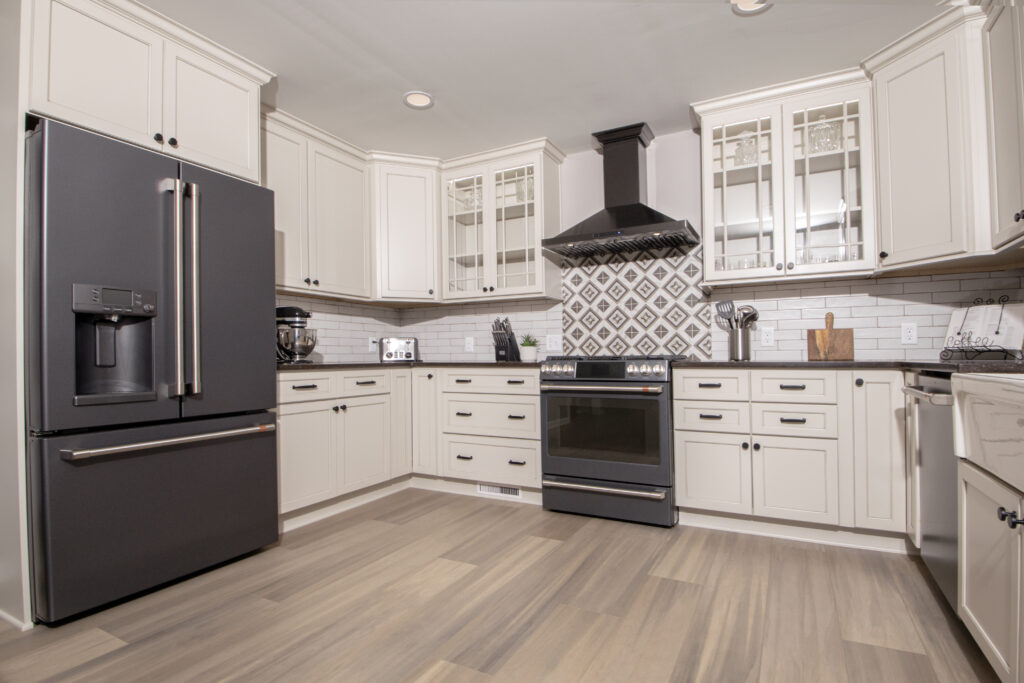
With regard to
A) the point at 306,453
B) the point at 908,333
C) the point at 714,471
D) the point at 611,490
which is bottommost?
the point at 611,490

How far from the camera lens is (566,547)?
2510 millimetres

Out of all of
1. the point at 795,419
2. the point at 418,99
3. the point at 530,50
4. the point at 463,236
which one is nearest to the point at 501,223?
the point at 463,236

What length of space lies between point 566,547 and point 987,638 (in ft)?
5.05

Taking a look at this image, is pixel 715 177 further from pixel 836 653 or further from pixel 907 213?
pixel 836 653

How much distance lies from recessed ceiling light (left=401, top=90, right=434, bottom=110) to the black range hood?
1097mm

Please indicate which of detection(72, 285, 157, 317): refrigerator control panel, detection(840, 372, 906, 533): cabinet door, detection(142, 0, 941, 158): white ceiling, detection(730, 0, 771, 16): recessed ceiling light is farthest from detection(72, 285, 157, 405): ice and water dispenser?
detection(840, 372, 906, 533): cabinet door

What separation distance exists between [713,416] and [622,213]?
4.55 ft

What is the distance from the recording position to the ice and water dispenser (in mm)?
1840

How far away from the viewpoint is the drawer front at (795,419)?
8.13ft

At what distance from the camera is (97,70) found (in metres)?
1.99

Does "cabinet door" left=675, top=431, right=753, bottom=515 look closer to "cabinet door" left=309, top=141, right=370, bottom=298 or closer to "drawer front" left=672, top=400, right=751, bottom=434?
"drawer front" left=672, top=400, right=751, bottom=434

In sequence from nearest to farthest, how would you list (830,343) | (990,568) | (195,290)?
(990,568), (195,290), (830,343)

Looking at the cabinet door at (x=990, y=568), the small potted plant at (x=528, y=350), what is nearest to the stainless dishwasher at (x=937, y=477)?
the cabinet door at (x=990, y=568)

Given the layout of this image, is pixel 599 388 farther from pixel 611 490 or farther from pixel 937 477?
pixel 937 477
